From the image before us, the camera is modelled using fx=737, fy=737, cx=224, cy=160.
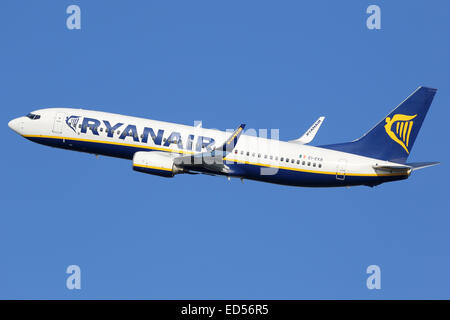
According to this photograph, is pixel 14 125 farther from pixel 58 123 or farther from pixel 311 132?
pixel 311 132

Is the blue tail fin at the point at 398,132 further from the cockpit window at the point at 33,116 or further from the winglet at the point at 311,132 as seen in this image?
the cockpit window at the point at 33,116

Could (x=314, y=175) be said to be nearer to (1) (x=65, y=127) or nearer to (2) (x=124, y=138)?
(2) (x=124, y=138)

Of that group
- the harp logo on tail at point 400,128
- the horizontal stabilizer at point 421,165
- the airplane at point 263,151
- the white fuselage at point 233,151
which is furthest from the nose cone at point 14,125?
the horizontal stabilizer at point 421,165

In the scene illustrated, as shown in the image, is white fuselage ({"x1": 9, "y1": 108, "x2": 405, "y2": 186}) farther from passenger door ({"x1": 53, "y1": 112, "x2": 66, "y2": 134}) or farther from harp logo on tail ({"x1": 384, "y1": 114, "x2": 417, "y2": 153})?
harp logo on tail ({"x1": 384, "y1": 114, "x2": 417, "y2": 153})

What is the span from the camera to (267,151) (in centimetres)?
6412

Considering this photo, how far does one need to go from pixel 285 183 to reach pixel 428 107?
1407 cm

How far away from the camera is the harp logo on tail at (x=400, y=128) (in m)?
64.4

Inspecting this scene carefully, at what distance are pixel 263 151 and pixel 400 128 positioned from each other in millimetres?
12266

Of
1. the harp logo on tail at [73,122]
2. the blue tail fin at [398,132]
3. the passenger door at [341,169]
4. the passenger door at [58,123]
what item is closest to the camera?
the blue tail fin at [398,132]

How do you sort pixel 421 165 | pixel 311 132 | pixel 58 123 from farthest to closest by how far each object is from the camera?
1. pixel 311 132
2. pixel 58 123
3. pixel 421 165

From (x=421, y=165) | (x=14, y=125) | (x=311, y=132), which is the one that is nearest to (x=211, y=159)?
(x=311, y=132)

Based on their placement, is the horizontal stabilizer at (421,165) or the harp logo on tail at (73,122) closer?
the horizontal stabilizer at (421,165)

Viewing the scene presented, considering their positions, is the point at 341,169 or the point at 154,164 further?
the point at 341,169

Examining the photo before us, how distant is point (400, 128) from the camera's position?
64750mm
